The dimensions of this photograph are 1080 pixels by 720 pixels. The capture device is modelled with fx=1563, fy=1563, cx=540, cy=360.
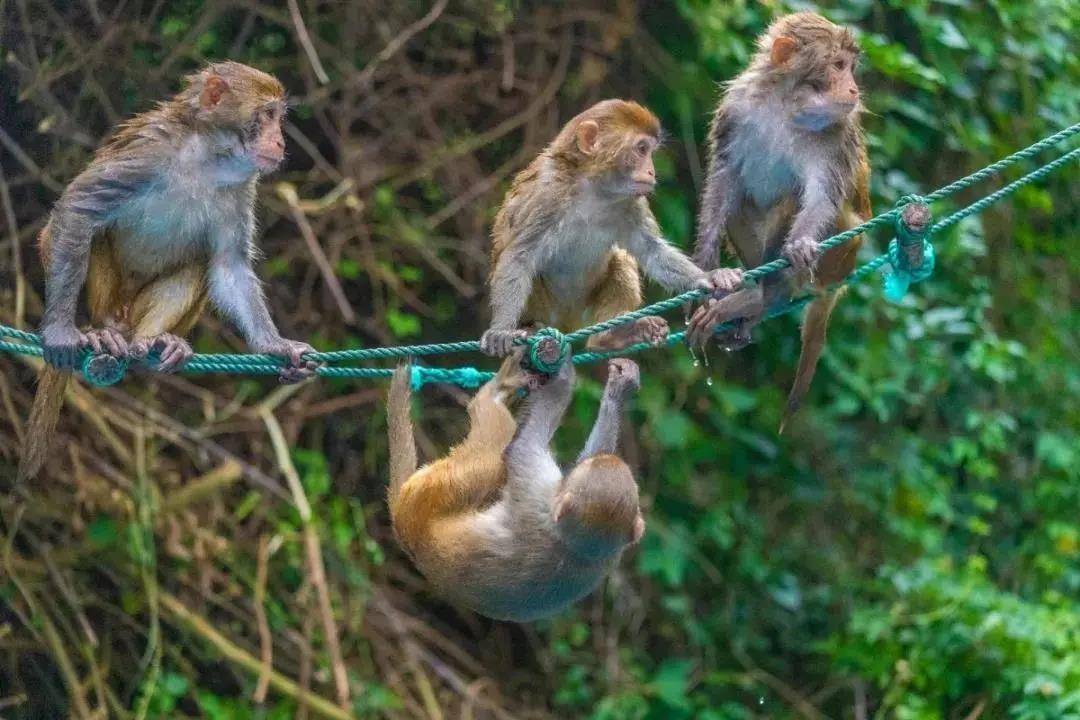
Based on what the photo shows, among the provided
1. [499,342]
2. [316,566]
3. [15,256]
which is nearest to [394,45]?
[15,256]

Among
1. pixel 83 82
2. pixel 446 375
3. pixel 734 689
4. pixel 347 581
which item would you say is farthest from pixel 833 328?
pixel 83 82

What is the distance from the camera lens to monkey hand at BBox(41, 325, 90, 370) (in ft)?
18.7

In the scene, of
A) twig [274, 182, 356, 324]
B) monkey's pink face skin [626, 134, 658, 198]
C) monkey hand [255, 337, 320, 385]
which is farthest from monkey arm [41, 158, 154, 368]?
twig [274, 182, 356, 324]

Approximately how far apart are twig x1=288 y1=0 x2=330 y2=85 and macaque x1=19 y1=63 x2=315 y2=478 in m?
2.27

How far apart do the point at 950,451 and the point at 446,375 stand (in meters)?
5.51

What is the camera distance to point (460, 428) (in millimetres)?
9625

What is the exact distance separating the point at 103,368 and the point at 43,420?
17.3 inches

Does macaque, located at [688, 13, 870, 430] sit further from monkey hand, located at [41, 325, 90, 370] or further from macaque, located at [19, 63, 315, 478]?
monkey hand, located at [41, 325, 90, 370]

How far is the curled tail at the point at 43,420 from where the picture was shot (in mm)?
5945

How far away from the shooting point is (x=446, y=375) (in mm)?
6371

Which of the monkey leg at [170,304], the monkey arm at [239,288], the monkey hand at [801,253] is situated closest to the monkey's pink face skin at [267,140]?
the monkey arm at [239,288]

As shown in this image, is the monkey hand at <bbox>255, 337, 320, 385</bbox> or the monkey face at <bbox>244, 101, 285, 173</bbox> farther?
the monkey face at <bbox>244, 101, 285, 173</bbox>

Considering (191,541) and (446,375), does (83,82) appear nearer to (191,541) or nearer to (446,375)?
(191,541)

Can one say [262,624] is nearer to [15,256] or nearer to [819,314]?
[15,256]
